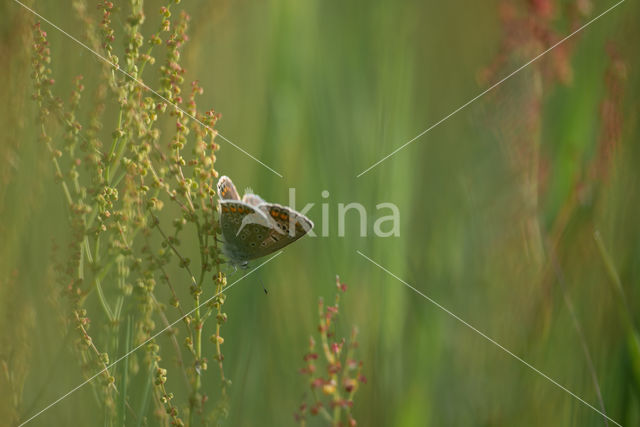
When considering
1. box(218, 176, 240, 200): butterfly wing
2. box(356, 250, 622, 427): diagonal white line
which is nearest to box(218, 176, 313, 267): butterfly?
box(218, 176, 240, 200): butterfly wing

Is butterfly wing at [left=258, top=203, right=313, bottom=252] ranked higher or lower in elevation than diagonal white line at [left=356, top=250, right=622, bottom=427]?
higher

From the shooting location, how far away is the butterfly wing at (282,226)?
1.05 m

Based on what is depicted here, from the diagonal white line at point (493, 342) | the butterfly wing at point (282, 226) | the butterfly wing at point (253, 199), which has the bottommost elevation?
the diagonal white line at point (493, 342)

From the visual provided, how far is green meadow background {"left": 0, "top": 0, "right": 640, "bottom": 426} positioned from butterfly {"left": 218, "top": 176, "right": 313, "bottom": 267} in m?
0.04

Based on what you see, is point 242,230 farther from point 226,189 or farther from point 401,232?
point 401,232

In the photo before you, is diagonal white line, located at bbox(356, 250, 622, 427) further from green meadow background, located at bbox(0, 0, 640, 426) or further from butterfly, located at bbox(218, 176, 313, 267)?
butterfly, located at bbox(218, 176, 313, 267)

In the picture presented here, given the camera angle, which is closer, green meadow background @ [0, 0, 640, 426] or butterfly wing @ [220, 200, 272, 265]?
green meadow background @ [0, 0, 640, 426]

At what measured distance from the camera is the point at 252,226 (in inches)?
45.5

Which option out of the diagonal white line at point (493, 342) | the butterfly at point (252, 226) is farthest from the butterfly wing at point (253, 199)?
the diagonal white line at point (493, 342)

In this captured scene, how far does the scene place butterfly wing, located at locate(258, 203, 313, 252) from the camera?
1.05 metres

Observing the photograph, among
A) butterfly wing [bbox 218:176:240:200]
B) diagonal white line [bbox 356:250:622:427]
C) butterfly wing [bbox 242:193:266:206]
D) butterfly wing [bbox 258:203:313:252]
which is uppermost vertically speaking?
butterfly wing [bbox 218:176:240:200]

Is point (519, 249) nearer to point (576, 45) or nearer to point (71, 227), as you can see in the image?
point (576, 45)

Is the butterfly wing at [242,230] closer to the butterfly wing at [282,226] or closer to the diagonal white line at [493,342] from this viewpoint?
the butterfly wing at [282,226]

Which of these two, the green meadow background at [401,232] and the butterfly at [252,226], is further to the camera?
the butterfly at [252,226]
